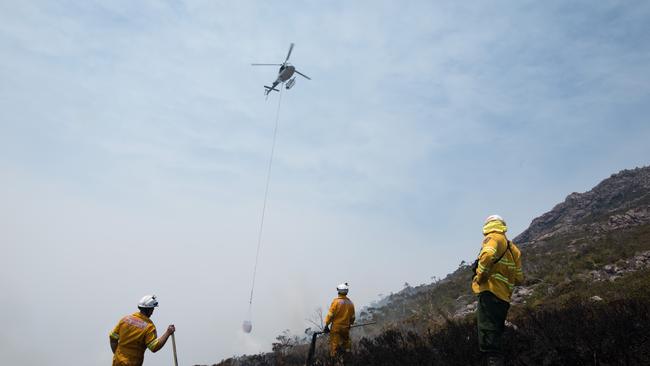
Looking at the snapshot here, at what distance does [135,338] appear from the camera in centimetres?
525

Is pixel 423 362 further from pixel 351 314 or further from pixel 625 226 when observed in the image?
pixel 625 226

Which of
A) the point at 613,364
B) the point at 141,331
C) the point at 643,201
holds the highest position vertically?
the point at 643,201

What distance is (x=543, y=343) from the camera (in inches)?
185

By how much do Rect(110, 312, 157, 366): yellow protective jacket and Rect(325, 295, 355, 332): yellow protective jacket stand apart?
3.61 metres

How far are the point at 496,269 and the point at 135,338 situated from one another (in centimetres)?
477

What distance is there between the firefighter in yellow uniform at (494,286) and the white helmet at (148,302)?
14.4ft

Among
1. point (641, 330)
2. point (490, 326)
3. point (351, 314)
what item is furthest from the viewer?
point (351, 314)

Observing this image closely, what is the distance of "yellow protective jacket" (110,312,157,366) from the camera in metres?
5.22

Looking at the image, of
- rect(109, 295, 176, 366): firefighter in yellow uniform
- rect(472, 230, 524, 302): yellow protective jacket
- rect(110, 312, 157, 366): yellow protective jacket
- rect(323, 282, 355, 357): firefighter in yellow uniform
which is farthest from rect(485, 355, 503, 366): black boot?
rect(110, 312, 157, 366): yellow protective jacket

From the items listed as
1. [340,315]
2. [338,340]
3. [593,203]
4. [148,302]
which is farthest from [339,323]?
[593,203]

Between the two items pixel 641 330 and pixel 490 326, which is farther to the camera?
pixel 490 326

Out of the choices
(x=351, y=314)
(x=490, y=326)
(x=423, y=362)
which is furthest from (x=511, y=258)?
(x=351, y=314)

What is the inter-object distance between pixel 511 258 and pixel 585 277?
38.6ft

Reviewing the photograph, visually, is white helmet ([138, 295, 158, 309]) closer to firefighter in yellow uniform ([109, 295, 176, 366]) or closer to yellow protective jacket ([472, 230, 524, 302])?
firefighter in yellow uniform ([109, 295, 176, 366])
